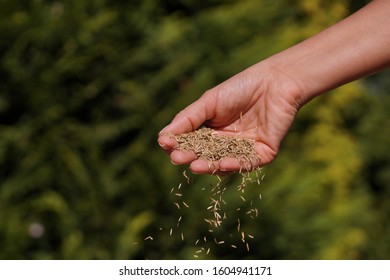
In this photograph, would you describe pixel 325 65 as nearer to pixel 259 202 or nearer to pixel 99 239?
pixel 259 202

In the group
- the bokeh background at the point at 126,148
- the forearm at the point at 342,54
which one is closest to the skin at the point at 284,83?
the forearm at the point at 342,54

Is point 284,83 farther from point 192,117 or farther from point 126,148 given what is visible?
point 126,148

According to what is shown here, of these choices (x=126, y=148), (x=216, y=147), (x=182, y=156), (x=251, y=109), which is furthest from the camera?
(x=126, y=148)

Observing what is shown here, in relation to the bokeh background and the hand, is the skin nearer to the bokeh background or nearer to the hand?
the hand

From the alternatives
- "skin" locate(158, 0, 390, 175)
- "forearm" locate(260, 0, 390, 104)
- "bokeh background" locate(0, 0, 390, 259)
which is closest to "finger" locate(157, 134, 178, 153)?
"skin" locate(158, 0, 390, 175)

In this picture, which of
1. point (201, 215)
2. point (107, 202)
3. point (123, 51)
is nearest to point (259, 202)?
point (201, 215)

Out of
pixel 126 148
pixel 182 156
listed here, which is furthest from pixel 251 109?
pixel 126 148
